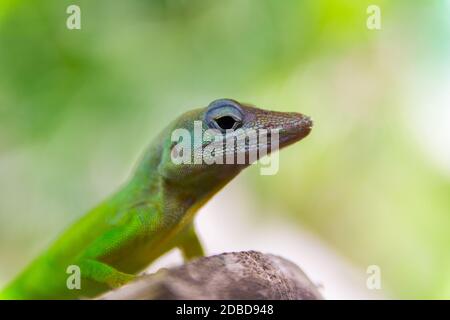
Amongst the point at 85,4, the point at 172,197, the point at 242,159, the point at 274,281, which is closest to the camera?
the point at 274,281

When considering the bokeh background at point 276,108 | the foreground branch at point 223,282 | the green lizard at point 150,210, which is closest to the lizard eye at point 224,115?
the green lizard at point 150,210

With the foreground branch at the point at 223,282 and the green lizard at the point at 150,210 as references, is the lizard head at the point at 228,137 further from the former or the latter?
the foreground branch at the point at 223,282

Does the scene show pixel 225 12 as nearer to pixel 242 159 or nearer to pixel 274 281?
pixel 242 159

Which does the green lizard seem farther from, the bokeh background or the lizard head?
the bokeh background

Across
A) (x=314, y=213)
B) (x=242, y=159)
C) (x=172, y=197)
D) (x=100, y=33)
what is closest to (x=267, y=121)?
(x=242, y=159)

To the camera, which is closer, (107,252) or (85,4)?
(107,252)
